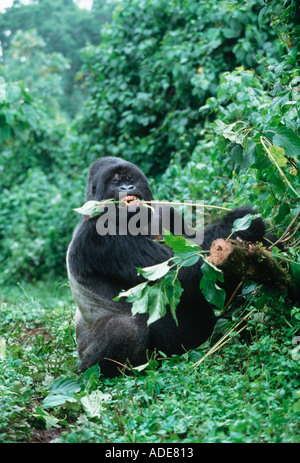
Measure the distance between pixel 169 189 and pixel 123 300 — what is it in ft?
9.43

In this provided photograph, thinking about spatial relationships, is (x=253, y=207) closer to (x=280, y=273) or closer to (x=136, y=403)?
(x=280, y=273)

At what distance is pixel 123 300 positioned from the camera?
3.87 meters

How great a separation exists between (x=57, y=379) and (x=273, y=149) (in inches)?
77.4

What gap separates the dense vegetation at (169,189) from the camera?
270 centimetres

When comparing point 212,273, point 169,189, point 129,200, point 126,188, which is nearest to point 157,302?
point 212,273

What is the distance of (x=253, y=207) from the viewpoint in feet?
13.1

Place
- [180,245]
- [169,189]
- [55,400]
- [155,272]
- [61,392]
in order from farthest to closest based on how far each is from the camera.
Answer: [169,189], [61,392], [55,400], [180,245], [155,272]

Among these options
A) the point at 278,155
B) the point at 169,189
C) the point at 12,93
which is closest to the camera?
the point at 278,155

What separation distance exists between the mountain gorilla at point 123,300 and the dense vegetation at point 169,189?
0.14 metres

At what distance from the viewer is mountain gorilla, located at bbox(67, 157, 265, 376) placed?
3.54 metres

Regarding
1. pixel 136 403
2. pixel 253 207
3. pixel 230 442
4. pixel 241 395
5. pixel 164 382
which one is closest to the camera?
pixel 230 442

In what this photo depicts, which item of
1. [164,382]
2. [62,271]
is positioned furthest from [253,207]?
[62,271]

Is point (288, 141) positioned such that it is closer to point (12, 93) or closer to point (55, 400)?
point (55, 400)

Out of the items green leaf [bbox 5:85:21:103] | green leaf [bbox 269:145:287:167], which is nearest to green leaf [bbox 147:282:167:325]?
green leaf [bbox 269:145:287:167]
